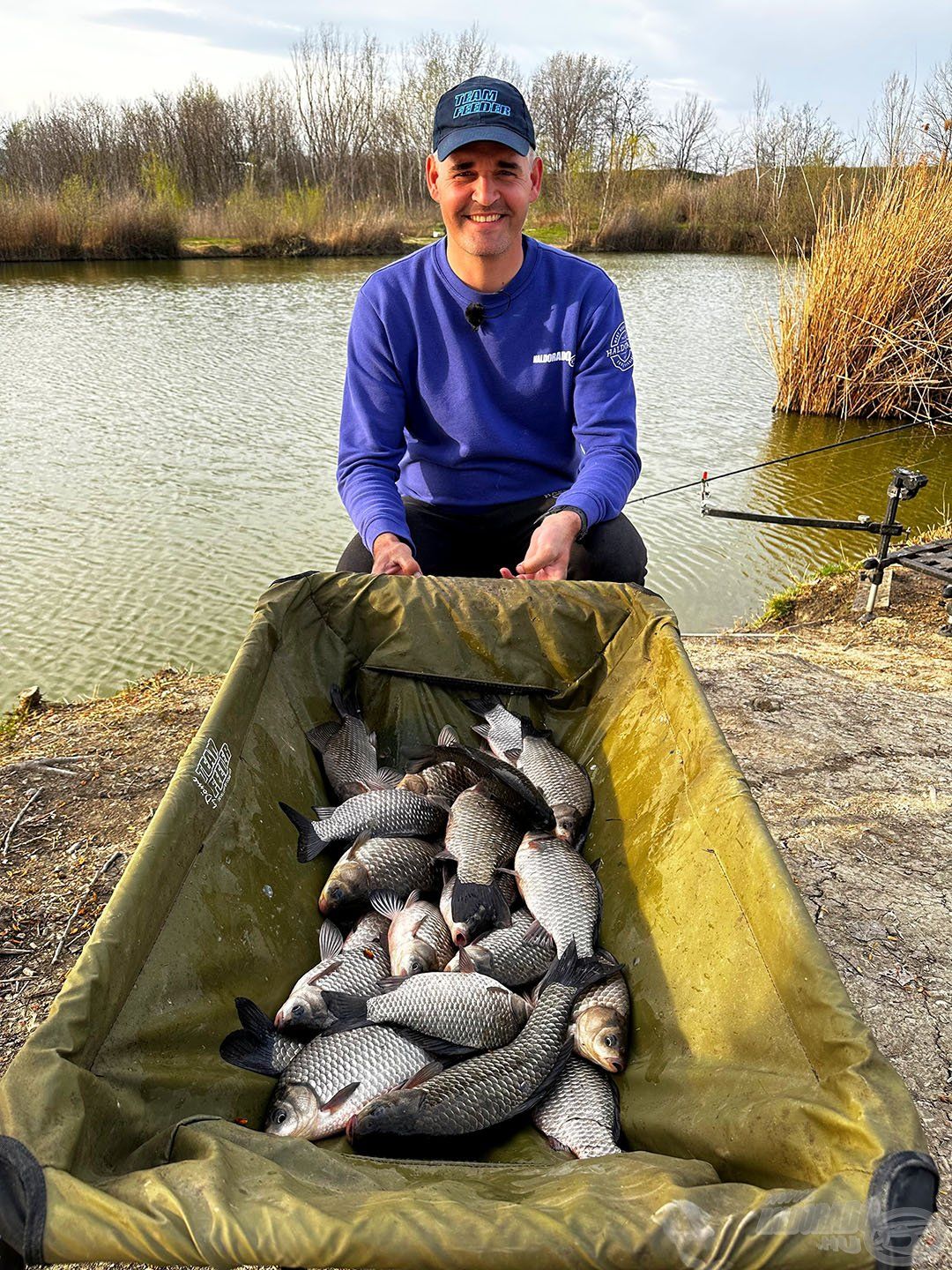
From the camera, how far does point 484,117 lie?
2.44 metres

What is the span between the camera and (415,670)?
2.47 metres

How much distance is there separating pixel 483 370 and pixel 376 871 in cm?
156

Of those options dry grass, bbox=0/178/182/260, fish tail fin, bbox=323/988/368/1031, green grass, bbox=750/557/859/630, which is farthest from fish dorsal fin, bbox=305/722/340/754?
dry grass, bbox=0/178/182/260

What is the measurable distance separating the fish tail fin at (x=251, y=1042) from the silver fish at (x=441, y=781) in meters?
0.73

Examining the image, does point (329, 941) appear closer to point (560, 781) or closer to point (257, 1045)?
point (257, 1045)

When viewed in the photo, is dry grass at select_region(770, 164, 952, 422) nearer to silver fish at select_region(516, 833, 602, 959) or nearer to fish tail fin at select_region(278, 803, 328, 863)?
silver fish at select_region(516, 833, 602, 959)

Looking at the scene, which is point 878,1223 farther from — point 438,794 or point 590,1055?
point 438,794

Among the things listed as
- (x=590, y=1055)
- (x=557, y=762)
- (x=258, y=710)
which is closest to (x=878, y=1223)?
(x=590, y=1055)

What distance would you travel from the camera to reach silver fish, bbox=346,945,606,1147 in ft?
4.35

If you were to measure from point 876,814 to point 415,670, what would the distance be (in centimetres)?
142

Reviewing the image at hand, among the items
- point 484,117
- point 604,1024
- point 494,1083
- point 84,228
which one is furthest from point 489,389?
point 84,228

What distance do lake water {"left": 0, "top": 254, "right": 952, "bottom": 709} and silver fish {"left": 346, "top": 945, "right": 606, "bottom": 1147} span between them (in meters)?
3.20

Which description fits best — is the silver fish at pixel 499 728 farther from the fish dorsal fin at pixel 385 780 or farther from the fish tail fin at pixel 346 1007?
the fish tail fin at pixel 346 1007
